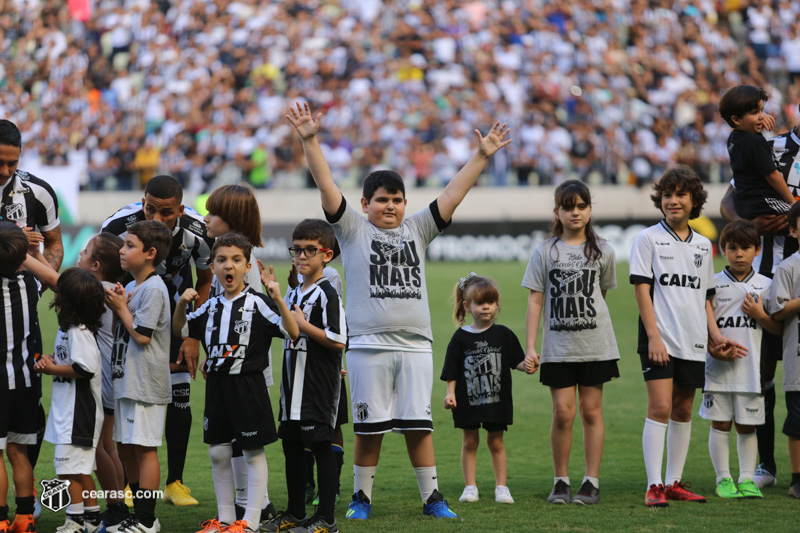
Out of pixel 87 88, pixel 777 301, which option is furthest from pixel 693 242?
pixel 87 88

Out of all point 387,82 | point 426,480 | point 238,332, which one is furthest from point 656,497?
point 387,82

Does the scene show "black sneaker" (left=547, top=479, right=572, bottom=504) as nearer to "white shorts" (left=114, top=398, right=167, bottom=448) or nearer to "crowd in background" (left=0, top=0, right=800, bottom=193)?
"white shorts" (left=114, top=398, right=167, bottom=448)

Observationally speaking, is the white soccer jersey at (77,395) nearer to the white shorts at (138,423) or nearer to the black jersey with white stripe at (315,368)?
the white shorts at (138,423)

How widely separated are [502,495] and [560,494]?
34 centimetres

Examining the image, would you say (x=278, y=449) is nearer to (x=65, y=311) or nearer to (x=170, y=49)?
(x=65, y=311)

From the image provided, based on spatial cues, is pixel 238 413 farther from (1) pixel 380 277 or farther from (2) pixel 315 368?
(1) pixel 380 277

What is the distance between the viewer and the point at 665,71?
1051 inches

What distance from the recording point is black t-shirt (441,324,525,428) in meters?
5.65

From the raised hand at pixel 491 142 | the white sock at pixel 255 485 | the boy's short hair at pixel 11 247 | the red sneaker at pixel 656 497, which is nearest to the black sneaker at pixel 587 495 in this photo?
the red sneaker at pixel 656 497

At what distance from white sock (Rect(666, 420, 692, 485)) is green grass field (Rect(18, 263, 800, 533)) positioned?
24 centimetres

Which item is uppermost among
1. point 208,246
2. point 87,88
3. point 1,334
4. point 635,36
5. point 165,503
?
point 635,36

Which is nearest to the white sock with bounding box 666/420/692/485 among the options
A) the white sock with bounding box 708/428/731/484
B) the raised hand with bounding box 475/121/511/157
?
the white sock with bounding box 708/428/731/484

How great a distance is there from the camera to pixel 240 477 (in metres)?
4.93

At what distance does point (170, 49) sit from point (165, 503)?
23536 millimetres
